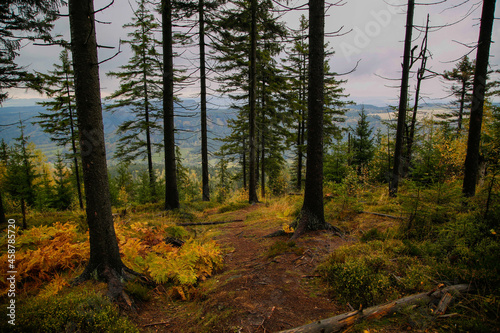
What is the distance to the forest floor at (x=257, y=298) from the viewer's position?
266cm

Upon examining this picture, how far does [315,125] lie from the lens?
5.24m

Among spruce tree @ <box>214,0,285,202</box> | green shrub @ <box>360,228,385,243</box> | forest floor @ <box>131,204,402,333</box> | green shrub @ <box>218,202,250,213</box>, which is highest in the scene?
spruce tree @ <box>214,0,285,202</box>

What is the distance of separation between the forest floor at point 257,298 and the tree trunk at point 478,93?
4.80 meters

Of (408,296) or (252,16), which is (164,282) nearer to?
(408,296)

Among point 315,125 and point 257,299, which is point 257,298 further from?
point 315,125

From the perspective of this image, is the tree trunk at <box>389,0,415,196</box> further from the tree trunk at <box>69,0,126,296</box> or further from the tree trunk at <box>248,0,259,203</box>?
the tree trunk at <box>69,0,126,296</box>

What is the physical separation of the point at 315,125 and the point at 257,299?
395 centimetres

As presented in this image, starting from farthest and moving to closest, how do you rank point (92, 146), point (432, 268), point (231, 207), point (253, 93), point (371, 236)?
1. point (253, 93)
2. point (231, 207)
3. point (371, 236)
4. point (92, 146)
5. point (432, 268)

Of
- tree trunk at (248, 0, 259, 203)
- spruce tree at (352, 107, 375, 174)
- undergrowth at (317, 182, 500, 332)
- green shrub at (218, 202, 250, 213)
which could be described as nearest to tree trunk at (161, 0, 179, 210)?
green shrub at (218, 202, 250, 213)

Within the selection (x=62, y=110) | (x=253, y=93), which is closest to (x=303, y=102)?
(x=253, y=93)

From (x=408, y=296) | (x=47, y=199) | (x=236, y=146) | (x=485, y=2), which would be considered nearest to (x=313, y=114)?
(x=408, y=296)

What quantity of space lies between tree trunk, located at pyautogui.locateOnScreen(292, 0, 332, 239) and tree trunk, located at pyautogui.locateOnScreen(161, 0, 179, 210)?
594cm

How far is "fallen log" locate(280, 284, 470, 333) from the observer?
2.25 m

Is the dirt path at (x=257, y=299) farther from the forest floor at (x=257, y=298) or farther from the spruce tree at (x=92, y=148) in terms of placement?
the spruce tree at (x=92, y=148)
